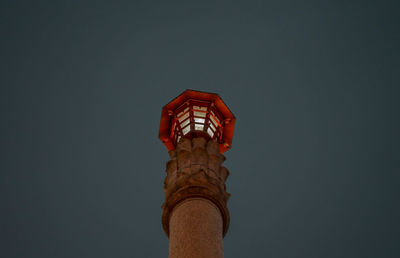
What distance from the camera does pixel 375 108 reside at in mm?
93625

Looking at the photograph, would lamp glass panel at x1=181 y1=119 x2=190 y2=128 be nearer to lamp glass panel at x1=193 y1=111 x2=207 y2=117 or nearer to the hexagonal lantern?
the hexagonal lantern

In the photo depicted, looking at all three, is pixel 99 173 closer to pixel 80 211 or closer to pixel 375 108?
pixel 80 211

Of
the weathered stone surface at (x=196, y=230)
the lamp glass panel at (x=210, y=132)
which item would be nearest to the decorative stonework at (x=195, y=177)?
the weathered stone surface at (x=196, y=230)

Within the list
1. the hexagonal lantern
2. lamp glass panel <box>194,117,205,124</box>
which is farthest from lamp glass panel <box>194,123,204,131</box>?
lamp glass panel <box>194,117,205,124</box>

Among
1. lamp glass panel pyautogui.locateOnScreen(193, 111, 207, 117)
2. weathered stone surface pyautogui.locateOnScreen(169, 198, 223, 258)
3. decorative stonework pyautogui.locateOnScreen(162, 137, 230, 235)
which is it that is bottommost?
weathered stone surface pyautogui.locateOnScreen(169, 198, 223, 258)

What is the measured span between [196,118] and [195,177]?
3.66 metres

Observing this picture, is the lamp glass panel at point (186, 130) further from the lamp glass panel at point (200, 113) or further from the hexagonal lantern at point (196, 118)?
the lamp glass panel at point (200, 113)

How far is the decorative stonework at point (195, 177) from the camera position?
10430 millimetres

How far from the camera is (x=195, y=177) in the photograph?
35.0 feet

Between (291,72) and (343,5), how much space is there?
110 feet

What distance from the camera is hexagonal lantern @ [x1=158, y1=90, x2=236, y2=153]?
14.0 metres

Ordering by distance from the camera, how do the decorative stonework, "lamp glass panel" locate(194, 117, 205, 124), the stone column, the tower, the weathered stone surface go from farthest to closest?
"lamp glass panel" locate(194, 117, 205, 124)
the decorative stonework
the tower
the stone column
the weathered stone surface

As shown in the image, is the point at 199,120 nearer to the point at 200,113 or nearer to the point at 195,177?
the point at 200,113

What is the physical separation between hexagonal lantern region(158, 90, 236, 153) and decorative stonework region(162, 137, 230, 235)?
54.9 inches
